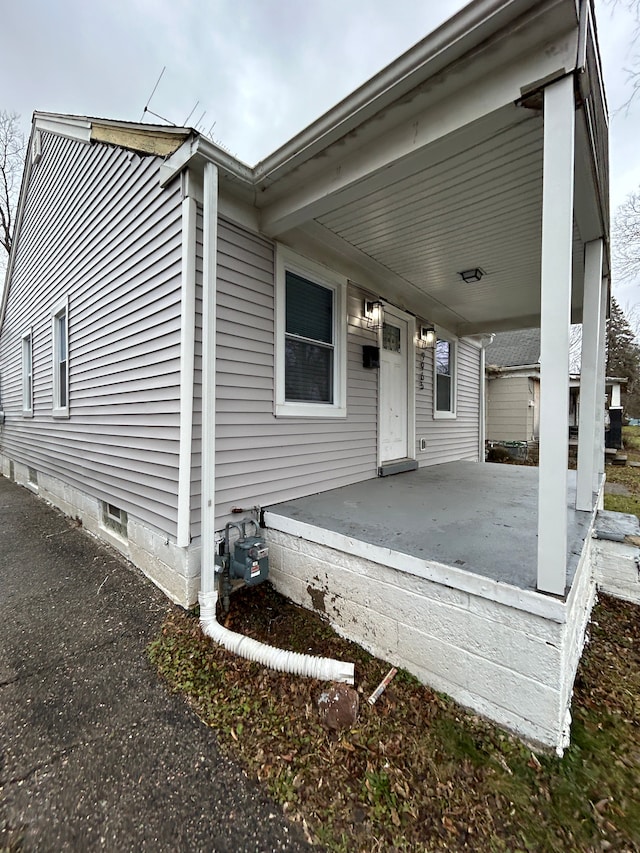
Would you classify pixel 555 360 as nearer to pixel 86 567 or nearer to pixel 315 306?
pixel 315 306

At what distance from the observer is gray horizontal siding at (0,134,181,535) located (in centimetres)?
294

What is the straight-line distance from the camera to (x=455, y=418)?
22.7 ft

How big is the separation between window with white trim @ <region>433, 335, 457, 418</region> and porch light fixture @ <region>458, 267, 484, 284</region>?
168 centimetres

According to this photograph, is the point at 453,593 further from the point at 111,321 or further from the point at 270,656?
the point at 111,321

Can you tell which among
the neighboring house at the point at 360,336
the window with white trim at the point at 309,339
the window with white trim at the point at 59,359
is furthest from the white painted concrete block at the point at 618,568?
the window with white trim at the point at 59,359

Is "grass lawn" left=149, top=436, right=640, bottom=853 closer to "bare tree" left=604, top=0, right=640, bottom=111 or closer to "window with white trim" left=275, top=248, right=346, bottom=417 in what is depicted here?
"window with white trim" left=275, top=248, right=346, bottom=417

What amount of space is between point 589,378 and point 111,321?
4601 mm

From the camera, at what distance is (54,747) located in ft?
5.42

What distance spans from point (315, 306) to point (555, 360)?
260cm

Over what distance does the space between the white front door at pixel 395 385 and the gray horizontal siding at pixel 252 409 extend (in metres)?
1.29

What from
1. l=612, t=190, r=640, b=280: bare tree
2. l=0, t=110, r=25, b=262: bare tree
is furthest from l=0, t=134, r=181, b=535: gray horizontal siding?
l=612, t=190, r=640, b=280: bare tree

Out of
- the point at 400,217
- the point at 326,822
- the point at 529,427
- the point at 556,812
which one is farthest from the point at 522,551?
the point at 529,427

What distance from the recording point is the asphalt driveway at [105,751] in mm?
1326

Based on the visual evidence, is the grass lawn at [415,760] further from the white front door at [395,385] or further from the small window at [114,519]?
the white front door at [395,385]
